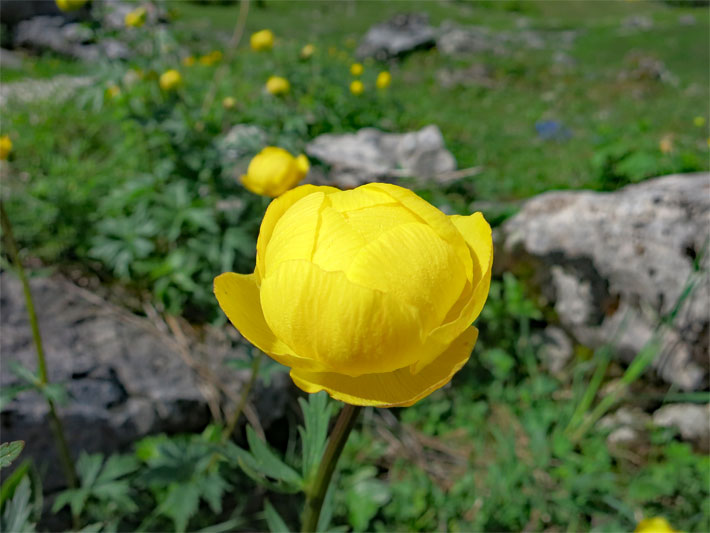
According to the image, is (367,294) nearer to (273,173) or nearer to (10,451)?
(10,451)

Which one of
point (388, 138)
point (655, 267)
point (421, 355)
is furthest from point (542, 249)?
point (421, 355)

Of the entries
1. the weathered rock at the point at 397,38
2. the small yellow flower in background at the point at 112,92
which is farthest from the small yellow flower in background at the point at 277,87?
the weathered rock at the point at 397,38

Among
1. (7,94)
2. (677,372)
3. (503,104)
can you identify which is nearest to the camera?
(677,372)

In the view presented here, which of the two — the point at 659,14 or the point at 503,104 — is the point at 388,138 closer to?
the point at 503,104

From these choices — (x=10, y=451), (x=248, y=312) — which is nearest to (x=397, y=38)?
(x=248, y=312)

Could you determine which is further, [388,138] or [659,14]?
[659,14]

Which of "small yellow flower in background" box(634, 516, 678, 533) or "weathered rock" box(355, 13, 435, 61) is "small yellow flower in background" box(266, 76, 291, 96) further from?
"weathered rock" box(355, 13, 435, 61)

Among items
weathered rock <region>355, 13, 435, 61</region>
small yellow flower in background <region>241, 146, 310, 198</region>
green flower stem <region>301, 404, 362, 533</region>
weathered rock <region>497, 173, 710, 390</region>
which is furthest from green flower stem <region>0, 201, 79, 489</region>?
weathered rock <region>355, 13, 435, 61</region>
